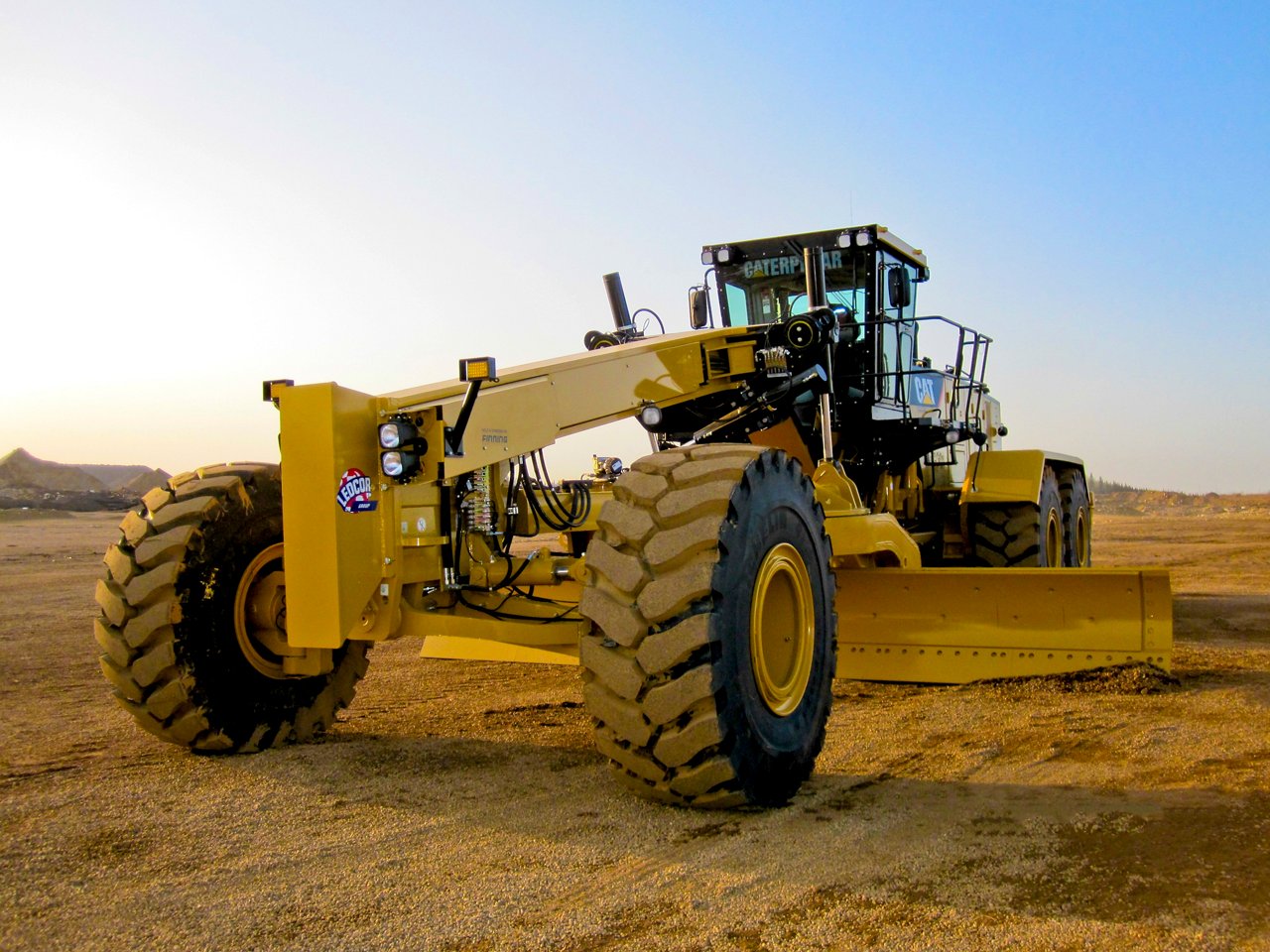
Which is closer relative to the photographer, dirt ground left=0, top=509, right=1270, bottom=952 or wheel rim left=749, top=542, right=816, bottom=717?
dirt ground left=0, top=509, right=1270, bottom=952

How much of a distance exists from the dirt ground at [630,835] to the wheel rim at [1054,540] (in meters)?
3.57

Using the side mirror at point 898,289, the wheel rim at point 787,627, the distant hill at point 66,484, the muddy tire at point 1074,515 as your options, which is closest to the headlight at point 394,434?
the wheel rim at point 787,627

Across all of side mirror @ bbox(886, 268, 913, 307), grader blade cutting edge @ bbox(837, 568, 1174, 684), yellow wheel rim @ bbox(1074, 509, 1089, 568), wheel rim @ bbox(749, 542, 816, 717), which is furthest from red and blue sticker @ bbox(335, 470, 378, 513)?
yellow wheel rim @ bbox(1074, 509, 1089, 568)

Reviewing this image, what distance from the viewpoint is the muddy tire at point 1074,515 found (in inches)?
432

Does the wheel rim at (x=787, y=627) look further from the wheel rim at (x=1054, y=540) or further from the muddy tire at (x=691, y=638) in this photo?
the wheel rim at (x=1054, y=540)

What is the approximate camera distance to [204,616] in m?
5.04

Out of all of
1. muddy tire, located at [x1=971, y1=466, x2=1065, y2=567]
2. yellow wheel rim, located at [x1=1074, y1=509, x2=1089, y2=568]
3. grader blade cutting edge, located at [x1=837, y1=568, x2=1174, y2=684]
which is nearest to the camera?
grader blade cutting edge, located at [x1=837, y1=568, x2=1174, y2=684]

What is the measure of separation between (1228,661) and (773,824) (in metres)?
5.15

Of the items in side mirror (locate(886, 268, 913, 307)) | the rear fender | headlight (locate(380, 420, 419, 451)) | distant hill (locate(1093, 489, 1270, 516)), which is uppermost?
side mirror (locate(886, 268, 913, 307))

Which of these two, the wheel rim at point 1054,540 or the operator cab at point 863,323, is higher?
the operator cab at point 863,323

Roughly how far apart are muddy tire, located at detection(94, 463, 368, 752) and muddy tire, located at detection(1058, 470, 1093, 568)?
8.14 m

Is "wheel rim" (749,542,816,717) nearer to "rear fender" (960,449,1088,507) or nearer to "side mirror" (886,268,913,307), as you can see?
"side mirror" (886,268,913,307)

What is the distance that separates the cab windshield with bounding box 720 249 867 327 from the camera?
28.8ft

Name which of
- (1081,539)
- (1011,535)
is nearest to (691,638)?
(1011,535)
